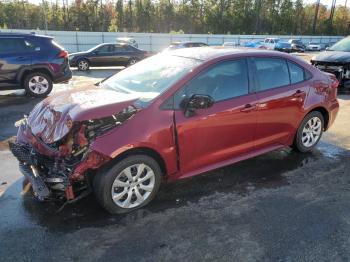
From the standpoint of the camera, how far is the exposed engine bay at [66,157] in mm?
3607

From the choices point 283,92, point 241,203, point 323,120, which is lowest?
point 241,203

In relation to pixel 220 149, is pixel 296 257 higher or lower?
lower

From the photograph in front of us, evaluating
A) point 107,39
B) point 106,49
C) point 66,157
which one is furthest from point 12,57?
point 107,39

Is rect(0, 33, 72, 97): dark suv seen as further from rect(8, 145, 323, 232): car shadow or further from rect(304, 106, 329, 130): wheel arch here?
rect(304, 106, 329, 130): wheel arch

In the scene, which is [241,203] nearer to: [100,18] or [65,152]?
[65,152]

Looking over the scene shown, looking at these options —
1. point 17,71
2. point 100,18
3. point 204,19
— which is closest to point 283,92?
point 17,71

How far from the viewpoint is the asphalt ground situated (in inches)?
130

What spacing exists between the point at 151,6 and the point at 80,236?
65.5 m

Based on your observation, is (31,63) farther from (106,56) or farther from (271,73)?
(106,56)

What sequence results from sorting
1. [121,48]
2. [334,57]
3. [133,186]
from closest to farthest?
[133,186] < [334,57] < [121,48]

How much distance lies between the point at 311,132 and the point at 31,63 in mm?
7401

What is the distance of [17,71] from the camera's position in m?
9.60

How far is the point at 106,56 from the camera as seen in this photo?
18531 millimetres

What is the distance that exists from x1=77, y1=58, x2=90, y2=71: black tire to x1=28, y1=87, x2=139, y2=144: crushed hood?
45.6 ft
